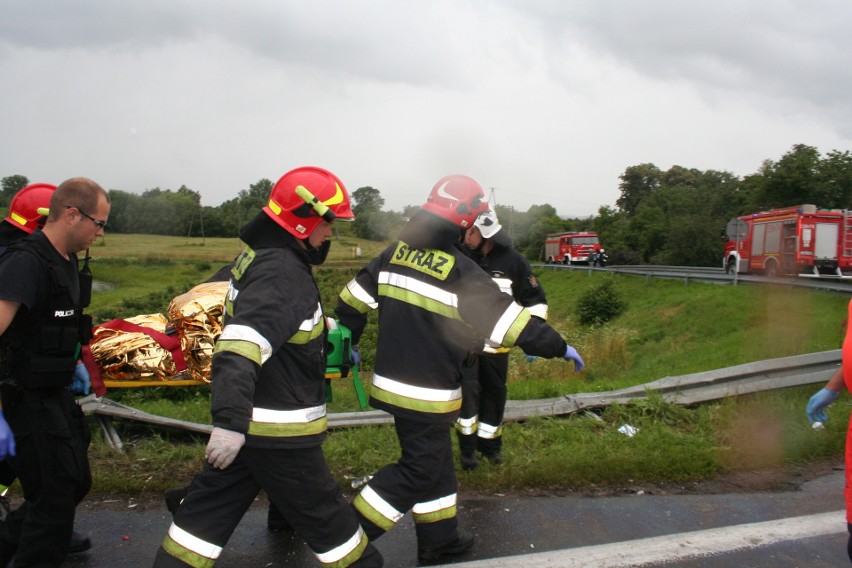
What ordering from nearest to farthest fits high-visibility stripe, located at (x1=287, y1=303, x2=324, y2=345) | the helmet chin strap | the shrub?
high-visibility stripe, located at (x1=287, y1=303, x2=324, y2=345), the helmet chin strap, the shrub

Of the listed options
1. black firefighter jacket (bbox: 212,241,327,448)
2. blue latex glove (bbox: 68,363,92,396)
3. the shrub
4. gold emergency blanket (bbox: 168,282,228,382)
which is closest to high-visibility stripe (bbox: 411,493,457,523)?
black firefighter jacket (bbox: 212,241,327,448)

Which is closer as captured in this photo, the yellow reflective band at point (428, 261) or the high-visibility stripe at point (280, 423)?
the high-visibility stripe at point (280, 423)

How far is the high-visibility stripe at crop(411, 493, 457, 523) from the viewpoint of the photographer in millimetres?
3299

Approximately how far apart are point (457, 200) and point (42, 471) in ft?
7.46

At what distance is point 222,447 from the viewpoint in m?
2.35

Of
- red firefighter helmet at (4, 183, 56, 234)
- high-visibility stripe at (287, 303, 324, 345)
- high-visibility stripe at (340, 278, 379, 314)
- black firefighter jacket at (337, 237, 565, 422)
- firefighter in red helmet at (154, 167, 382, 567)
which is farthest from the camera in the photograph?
red firefighter helmet at (4, 183, 56, 234)

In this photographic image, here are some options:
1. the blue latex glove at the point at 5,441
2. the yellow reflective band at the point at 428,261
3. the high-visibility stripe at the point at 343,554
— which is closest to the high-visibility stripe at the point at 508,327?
the yellow reflective band at the point at 428,261

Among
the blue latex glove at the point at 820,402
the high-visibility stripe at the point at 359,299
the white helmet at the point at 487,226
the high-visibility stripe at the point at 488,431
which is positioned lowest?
the high-visibility stripe at the point at 488,431

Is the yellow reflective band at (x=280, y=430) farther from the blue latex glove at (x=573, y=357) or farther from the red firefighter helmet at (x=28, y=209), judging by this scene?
the red firefighter helmet at (x=28, y=209)

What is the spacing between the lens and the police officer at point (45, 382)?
9.80ft

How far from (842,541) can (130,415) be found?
14.5ft

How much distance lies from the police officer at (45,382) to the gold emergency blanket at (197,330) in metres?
3.64

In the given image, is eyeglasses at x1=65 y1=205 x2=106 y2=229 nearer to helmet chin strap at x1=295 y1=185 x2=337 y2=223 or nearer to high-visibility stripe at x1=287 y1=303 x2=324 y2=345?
helmet chin strap at x1=295 y1=185 x2=337 y2=223

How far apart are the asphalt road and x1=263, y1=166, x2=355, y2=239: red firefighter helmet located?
1.62 metres
